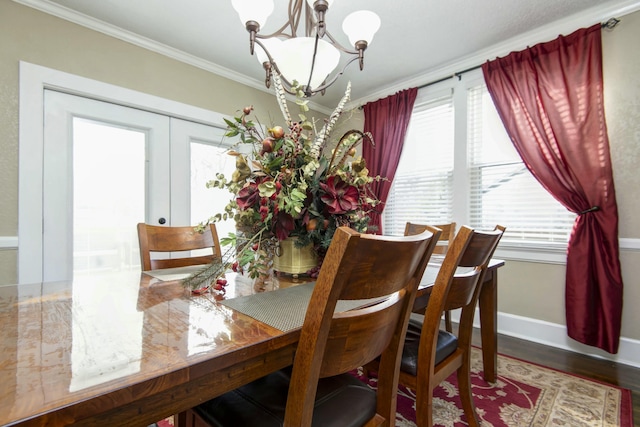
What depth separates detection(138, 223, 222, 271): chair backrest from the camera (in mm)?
1462

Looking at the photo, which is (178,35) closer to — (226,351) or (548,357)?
(226,351)

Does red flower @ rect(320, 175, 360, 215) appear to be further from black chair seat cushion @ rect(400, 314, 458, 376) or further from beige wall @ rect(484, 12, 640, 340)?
beige wall @ rect(484, 12, 640, 340)

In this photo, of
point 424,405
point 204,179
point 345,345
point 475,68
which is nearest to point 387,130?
point 475,68

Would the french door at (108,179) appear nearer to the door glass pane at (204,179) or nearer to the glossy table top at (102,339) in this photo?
the door glass pane at (204,179)

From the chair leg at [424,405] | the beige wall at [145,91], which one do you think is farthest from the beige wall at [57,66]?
the chair leg at [424,405]

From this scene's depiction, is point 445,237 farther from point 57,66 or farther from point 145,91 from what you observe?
point 57,66

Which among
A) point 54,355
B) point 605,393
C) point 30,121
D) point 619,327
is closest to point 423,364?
point 54,355

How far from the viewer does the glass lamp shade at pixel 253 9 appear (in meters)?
1.32

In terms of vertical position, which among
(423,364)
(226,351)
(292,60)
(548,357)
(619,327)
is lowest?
(548,357)

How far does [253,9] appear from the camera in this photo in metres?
1.34

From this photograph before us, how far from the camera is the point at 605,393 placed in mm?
1668

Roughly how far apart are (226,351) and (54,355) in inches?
11.6

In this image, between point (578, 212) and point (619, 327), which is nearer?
point (619, 327)

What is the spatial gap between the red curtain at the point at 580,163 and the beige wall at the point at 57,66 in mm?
2890
